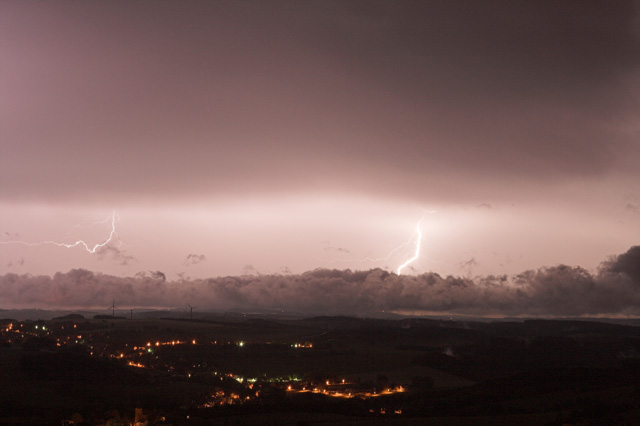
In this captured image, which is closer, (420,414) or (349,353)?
(420,414)

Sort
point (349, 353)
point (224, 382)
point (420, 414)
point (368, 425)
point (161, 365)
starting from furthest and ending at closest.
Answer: point (349, 353) < point (161, 365) < point (224, 382) < point (420, 414) < point (368, 425)

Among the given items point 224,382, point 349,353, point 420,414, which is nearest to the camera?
point 420,414

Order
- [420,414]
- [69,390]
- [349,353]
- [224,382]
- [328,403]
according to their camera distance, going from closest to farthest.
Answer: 1. [420,414]
2. [328,403]
3. [69,390]
4. [224,382]
5. [349,353]

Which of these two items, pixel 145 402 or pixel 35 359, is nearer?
pixel 145 402

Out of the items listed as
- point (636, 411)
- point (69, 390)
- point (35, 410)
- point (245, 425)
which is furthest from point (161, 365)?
point (636, 411)

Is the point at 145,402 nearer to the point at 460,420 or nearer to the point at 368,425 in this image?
the point at 368,425

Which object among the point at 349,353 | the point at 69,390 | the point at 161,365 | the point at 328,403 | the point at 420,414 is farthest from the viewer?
the point at 349,353

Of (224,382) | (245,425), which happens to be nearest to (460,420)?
(245,425)

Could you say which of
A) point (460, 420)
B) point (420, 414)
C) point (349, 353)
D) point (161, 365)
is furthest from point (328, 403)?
point (349, 353)

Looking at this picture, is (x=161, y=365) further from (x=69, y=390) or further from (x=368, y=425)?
(x=368, y=425)

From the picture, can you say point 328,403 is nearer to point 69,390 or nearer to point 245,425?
point 245,425
